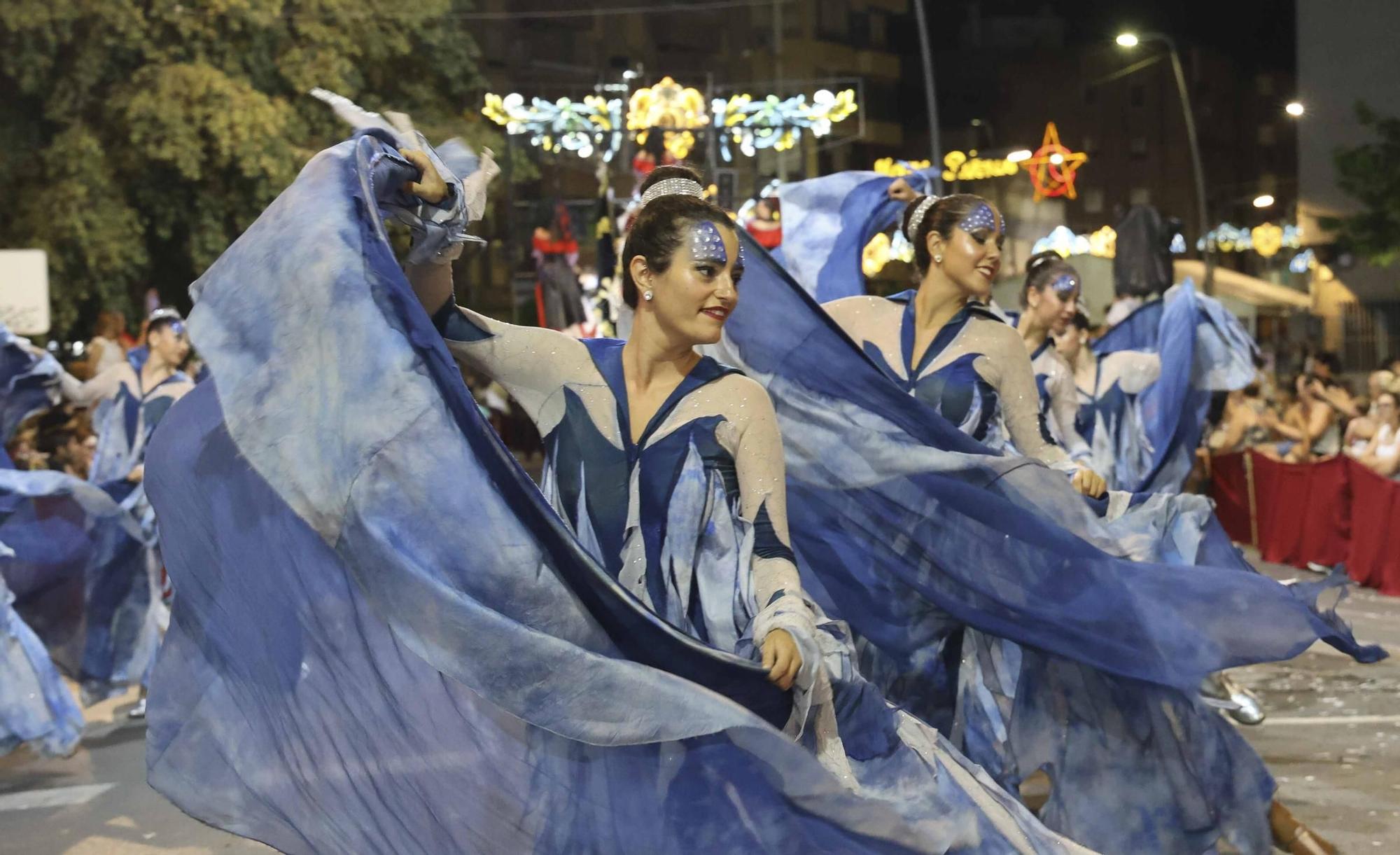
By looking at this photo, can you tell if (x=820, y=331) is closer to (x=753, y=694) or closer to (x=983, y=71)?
(x=753, y=694)

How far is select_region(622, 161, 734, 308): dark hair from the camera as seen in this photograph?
393 cm

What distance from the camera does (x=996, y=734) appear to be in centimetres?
562

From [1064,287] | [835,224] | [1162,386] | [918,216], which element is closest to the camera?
[918,216]

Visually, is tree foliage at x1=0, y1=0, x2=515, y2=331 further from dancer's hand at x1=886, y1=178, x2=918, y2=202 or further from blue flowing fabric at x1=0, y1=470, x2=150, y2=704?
dancer's hand at x1=886, y1=178, x2=918, y2=202

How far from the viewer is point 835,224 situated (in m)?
7.75

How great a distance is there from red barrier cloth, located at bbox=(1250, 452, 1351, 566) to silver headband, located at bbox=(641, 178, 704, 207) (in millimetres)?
10674

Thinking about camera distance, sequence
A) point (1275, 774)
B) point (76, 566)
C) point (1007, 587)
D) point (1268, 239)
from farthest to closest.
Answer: point (1268, 239) < point (76, 566) < point (1275, 774) < point (1007, 587)

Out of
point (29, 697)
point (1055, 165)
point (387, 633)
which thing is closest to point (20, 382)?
point (29, 697)

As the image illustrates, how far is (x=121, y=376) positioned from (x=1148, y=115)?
55362 mm

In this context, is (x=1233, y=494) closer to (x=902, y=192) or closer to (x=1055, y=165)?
(x=902, y=192)

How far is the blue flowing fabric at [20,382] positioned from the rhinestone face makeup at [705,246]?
556 cm

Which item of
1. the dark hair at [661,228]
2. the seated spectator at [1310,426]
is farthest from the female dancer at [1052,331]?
the seated spectator at [1310,426]

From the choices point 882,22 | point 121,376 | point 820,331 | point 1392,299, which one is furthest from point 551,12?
point 820,331

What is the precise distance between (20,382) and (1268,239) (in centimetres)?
3726
